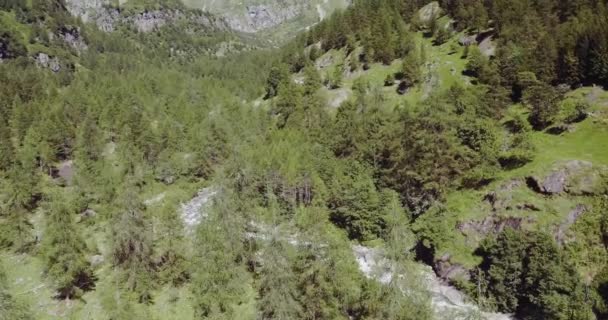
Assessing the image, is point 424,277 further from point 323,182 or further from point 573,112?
point 573,112

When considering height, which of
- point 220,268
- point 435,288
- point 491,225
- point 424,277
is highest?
point 220,268

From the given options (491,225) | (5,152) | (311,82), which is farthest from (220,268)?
(311,82)

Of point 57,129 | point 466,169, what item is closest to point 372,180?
point 466,169

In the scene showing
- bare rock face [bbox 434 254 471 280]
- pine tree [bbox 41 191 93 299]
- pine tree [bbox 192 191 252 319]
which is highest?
pine tree [bbox 41 191 93 299]

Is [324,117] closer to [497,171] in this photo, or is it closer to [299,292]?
[497,171]

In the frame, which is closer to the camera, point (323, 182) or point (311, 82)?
point (323, 182)

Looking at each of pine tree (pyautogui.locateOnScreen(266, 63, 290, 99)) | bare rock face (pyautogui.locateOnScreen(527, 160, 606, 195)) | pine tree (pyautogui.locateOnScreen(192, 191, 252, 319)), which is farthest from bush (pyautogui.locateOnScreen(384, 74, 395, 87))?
pine tree (pyautogui.locateOnScreen(192, 191, 252, 319))

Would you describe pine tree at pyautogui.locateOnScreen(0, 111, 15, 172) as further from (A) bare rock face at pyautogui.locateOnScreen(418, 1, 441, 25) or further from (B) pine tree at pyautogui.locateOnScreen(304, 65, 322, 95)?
(A) bare rock face at pyautogui.locateOnScreen(418, 1, 441, 25)
